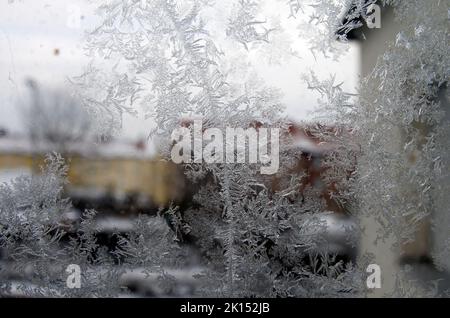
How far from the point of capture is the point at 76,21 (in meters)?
2.21

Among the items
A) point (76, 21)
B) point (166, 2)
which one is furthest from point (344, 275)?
point (76, 21)

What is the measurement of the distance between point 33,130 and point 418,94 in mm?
1676

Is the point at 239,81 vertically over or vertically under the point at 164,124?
over

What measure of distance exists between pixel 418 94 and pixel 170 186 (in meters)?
1.15

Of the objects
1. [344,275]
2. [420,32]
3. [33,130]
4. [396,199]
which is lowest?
[344,275]

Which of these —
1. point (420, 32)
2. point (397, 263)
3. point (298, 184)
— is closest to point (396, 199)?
point (397, 263)

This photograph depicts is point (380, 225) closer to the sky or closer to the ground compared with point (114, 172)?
closer to the ground

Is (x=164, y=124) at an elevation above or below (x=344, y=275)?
above

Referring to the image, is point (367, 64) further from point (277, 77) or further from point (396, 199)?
point (396, 199)

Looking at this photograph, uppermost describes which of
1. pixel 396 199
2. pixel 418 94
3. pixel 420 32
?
pixel 420 32

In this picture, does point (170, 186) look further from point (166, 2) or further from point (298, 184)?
point (166, 2)

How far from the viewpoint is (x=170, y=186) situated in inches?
86.6

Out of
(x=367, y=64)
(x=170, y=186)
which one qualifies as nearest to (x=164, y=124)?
(x=170, y=186)

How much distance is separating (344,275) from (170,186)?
857mm
